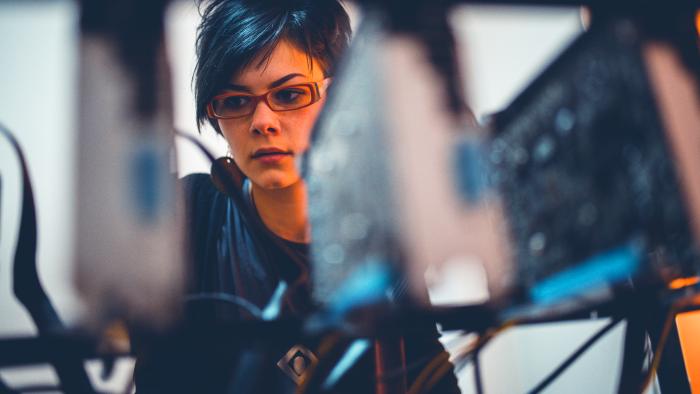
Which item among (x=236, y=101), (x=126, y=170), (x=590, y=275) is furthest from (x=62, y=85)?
(x=590, y=275)

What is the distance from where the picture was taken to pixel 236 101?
0.81m

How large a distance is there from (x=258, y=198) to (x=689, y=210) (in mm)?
658

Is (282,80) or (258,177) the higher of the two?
(282,80)

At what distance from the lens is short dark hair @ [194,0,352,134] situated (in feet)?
2.77

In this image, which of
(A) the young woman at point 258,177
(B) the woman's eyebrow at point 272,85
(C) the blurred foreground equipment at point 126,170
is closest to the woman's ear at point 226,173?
(A) the young woman at point 258,177

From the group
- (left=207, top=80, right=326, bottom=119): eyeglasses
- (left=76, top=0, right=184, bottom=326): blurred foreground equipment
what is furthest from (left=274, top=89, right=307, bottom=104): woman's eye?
(left=76, top=0, right=184, bottom=326): blurred foreground equipment

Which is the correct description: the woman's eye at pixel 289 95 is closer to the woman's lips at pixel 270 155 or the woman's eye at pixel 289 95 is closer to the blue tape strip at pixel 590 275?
the woman's lips at pixel 270 155

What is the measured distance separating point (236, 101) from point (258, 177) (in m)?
0.12

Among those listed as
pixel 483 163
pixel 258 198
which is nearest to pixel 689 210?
pixel 483 163

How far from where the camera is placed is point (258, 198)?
0.90 meters

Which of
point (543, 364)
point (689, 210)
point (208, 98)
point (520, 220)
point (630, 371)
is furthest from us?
point (543, 364)

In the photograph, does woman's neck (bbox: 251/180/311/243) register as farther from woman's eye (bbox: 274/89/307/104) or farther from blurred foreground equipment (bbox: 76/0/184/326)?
blurred foreground equipment (bbox: 76/0/184/326)

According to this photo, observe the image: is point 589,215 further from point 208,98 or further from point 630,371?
point 208,98

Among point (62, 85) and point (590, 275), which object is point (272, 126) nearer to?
point (62, 85)
